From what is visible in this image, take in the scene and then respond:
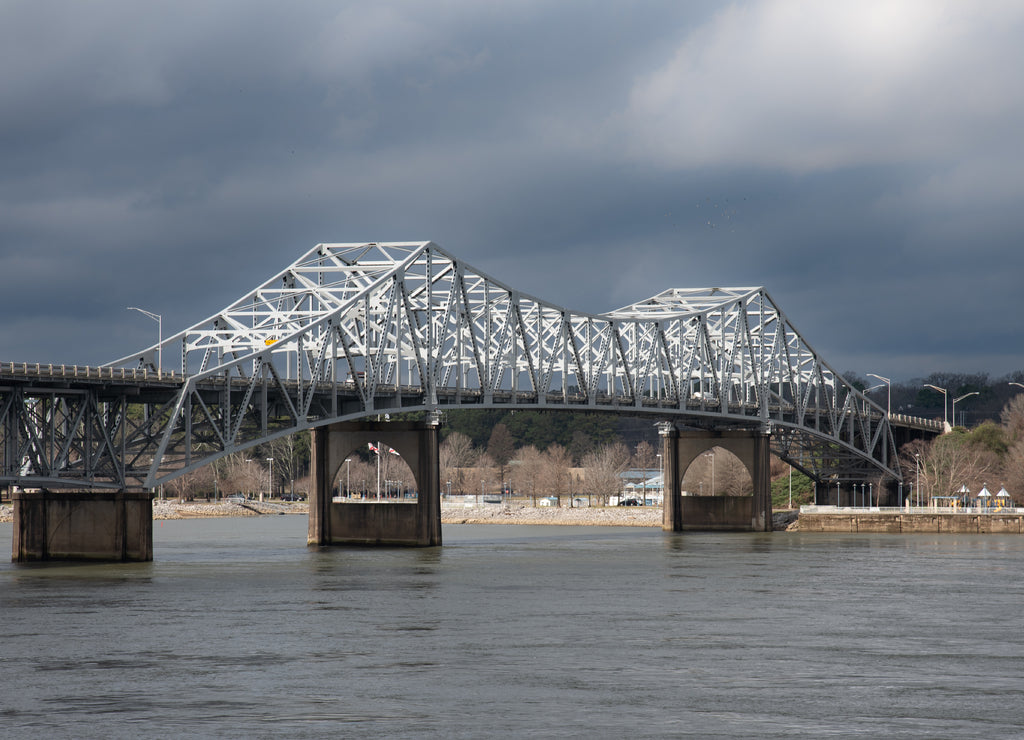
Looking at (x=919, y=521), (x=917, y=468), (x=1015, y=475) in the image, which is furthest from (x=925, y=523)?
(x=917, y=468)

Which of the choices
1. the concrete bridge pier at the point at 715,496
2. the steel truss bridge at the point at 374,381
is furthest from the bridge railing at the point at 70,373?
the concrete bridge pier at the point at 715,496

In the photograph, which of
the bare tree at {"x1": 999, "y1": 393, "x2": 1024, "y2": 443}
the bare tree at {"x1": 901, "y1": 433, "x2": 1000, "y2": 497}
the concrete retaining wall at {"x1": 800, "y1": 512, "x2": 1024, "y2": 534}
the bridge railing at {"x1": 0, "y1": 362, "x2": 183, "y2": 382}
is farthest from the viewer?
the bare tree at {"x1": 999, "y1": 393, "x2": 1024, "y2": 443}

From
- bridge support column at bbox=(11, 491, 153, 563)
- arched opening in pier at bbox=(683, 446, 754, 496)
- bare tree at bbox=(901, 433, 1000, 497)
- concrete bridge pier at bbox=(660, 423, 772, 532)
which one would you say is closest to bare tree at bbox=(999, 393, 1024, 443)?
bare tree at bbox=(901, 433, 1000, 497)

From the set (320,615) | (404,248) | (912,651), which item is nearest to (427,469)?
(404,248)

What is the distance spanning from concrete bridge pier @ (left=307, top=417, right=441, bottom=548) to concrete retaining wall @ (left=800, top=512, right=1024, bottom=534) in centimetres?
4305

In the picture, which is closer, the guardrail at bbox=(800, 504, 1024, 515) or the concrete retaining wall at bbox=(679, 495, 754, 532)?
the guardrail at bbox=(800, 504, 1024, 515)

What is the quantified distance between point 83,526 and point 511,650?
37.9 metres

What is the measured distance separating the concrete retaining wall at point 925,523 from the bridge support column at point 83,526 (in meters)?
67.0

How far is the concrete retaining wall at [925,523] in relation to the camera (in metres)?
116

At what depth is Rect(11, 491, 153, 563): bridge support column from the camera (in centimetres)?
7144

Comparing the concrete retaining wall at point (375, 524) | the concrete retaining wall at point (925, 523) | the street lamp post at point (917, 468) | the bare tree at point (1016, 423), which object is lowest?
the concrete retaining wall at point (925, 523)

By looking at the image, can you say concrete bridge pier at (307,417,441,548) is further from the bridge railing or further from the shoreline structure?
the shoreline structure

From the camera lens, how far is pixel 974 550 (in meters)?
89.5

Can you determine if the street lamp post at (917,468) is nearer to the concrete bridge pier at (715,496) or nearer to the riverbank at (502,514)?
the riverbank at (502,514)
